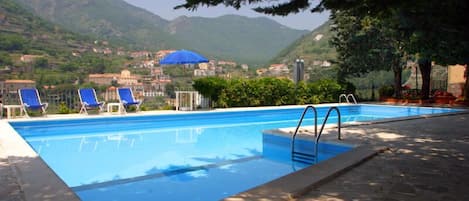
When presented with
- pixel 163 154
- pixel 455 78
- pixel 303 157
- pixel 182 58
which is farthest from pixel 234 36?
pixel 303 157

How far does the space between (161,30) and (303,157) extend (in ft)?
121

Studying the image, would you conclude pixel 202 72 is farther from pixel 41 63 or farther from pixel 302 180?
pixel 302 180

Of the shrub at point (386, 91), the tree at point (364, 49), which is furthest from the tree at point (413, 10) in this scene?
the shrub at point (386, 91)

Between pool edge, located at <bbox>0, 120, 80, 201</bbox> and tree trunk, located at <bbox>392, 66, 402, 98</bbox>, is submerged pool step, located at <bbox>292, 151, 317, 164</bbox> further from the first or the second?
tree trunk, located at <bbox>392, 66, 402, 98</bbox>

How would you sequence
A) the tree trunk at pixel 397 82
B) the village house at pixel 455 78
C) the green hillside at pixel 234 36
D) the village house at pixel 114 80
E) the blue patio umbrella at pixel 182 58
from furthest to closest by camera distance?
the green hillside at pixel 234 36 < the village house at pixel 455 78 < the tree trunk at pixel 397 82 < the village house at pixel 114 80 < the blue patio umbrella at pixel 182 58

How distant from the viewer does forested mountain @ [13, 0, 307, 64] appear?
115ft

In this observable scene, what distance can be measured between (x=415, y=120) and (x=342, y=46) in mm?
9023

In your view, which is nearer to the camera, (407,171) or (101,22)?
(407,171)

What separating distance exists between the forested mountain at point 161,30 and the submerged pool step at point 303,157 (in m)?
25.0

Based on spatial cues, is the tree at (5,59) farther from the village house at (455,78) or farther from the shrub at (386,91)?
the village house at (455,78)

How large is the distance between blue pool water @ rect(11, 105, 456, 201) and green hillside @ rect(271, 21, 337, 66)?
18468mm

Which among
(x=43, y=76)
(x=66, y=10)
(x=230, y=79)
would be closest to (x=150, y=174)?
(x=230, y=79)

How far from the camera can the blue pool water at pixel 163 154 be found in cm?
507

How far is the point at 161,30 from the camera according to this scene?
4131 centimetres
